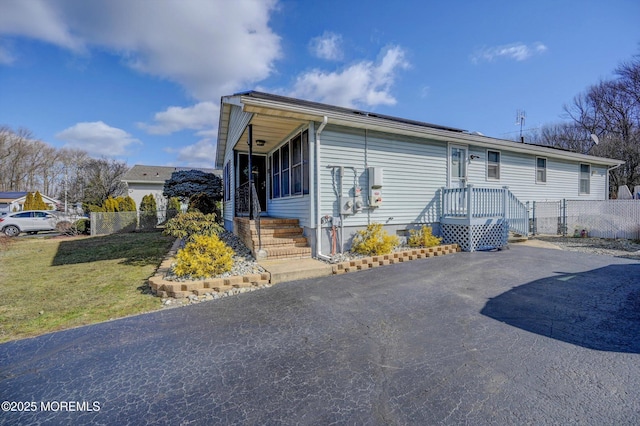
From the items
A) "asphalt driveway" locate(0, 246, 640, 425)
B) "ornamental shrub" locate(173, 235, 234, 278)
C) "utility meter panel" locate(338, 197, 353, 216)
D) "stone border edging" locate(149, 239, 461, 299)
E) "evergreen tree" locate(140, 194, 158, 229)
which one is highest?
"utility meter panel" locate(338, 197, 353, 216)

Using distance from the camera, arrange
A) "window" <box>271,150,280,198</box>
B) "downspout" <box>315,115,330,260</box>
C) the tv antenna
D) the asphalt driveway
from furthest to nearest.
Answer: the tv antenna < "window" <box>271,150,280,198</box> < "downspout" <box>315,115,330,260</box> < the asphalt driveway

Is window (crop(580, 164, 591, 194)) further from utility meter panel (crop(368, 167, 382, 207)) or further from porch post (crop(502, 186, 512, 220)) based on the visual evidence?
utility meter panel (crop(368, 167, 382, 207))

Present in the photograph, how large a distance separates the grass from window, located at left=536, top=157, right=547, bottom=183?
13807 millimetres

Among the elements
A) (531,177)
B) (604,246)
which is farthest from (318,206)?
(531,177)

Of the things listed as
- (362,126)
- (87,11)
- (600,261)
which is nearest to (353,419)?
(362,126)

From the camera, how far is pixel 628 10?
11125mm

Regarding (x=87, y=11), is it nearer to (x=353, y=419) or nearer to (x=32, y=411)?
(x=32, y=411)

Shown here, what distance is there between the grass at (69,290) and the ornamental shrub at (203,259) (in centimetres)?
68

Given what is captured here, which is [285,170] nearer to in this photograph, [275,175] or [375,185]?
[275,175]

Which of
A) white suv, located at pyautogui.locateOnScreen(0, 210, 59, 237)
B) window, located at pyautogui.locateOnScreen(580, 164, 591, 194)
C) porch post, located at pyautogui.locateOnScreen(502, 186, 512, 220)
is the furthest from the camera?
white suv, located at pyautogui.locateOnScreen(0, 210, 59, 237)

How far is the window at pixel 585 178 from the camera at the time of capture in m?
12.8

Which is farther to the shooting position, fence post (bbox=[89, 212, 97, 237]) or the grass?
fence post (bbox=[89, 212, 97, 237])

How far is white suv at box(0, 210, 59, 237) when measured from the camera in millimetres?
15250

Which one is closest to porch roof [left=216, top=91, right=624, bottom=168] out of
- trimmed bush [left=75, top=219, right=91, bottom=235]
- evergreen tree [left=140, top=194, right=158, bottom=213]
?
evergreen tree [left=140, top=194, right=158, bottom=213]
